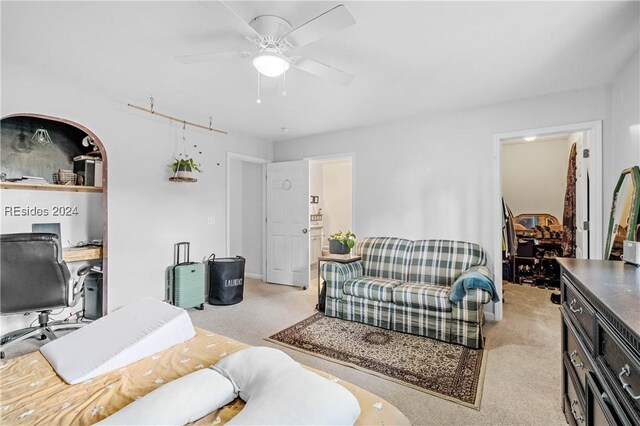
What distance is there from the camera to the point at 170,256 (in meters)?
3.86

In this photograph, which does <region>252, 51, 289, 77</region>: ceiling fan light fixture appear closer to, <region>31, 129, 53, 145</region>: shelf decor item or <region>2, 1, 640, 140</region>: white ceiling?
<region>2, 1, 640, 140</region>: white ceiling

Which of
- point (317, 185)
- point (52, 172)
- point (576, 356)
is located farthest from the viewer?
point (317, 185)

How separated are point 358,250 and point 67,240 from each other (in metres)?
3.40

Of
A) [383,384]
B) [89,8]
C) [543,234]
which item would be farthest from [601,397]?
[543,234]

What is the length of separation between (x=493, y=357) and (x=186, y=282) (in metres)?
3.40

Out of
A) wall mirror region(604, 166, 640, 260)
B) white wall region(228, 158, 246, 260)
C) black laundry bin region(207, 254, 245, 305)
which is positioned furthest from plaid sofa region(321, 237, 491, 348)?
white wall region(228, 158, 246, 260)

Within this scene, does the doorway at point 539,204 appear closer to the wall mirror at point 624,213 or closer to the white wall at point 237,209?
the wall mirror at point 624,213

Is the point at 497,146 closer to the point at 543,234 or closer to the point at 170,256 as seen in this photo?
the point at 543,234

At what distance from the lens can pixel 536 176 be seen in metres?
5.78

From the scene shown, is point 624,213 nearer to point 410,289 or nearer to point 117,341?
point 410,289

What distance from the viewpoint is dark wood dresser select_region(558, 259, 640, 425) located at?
0.89 metres

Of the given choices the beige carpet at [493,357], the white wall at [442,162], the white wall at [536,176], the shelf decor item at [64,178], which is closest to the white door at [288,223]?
the beige carpet at [493,357]

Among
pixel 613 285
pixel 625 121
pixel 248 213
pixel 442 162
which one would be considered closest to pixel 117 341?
pixel 613 285

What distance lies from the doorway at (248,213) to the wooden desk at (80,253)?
2.44 meters
